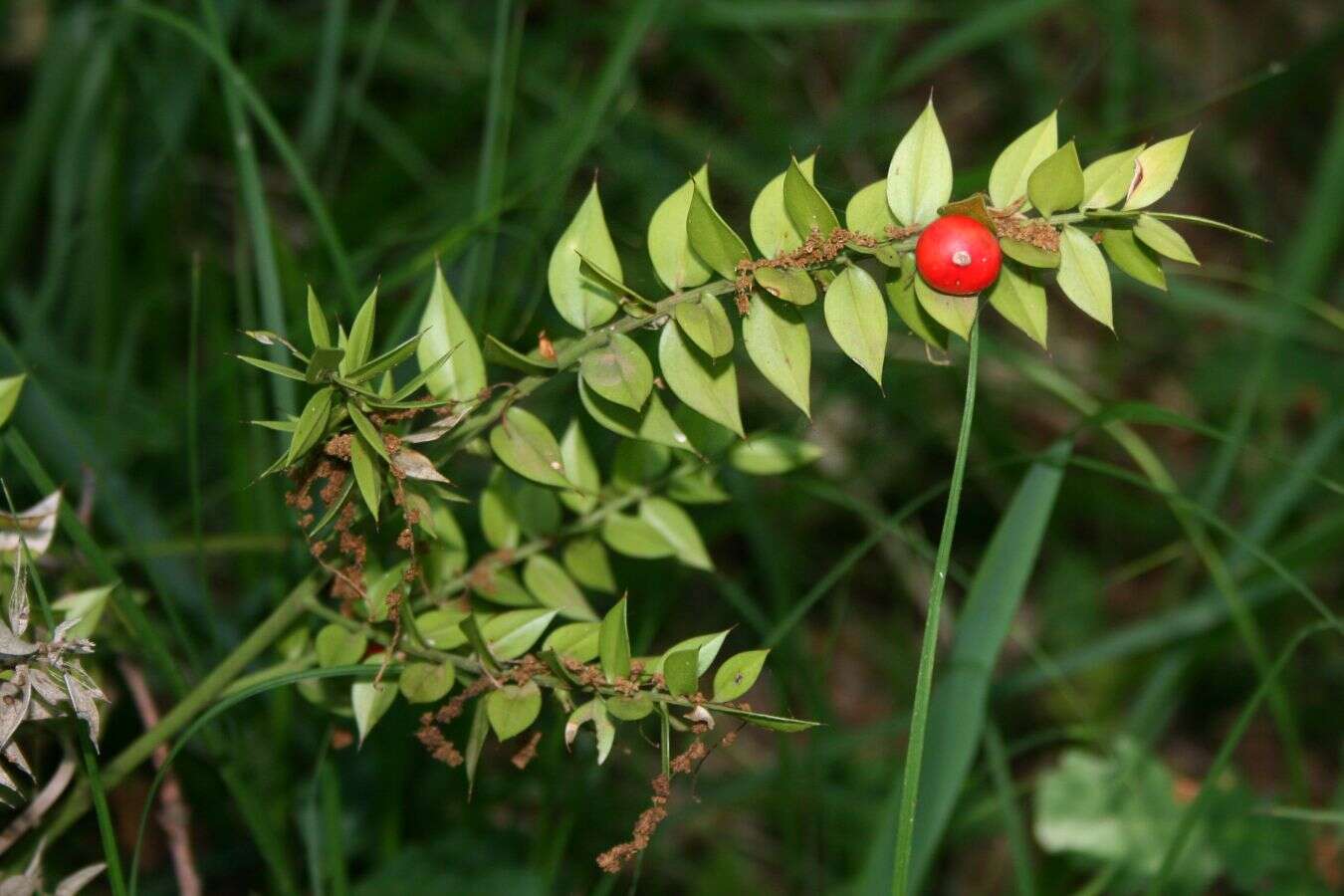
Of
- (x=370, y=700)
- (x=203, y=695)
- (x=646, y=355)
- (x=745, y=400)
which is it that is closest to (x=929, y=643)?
(x=646, y=355)

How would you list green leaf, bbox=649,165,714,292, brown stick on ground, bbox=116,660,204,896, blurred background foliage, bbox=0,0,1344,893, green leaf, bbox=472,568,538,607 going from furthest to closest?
blurred background foliage, bbox=0,0,1344,893, brown stick on ground, bbox=116,660,204,896, green leaf, bbox=472,568,538,607, green leaf, bbox=649,165,714,292

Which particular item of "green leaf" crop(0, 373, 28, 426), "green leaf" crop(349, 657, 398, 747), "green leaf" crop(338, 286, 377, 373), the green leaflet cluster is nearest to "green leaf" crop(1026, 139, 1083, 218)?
the green leaflet cluster

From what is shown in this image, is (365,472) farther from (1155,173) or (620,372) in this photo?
(1155,173)

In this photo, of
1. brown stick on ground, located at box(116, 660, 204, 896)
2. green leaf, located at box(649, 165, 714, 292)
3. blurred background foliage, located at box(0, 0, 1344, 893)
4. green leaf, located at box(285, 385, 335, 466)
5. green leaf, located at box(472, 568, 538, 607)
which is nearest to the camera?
green leaf, located at box(285, 385, 335, 466)

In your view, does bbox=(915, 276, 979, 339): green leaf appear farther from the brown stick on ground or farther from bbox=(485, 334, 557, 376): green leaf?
the brown stick on ground

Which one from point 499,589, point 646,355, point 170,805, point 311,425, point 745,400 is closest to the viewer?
point 311,425

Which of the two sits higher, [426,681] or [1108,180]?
[1108,180]

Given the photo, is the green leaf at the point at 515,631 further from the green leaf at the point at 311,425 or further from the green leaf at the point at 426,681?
the green leaf at the point at 311,425
